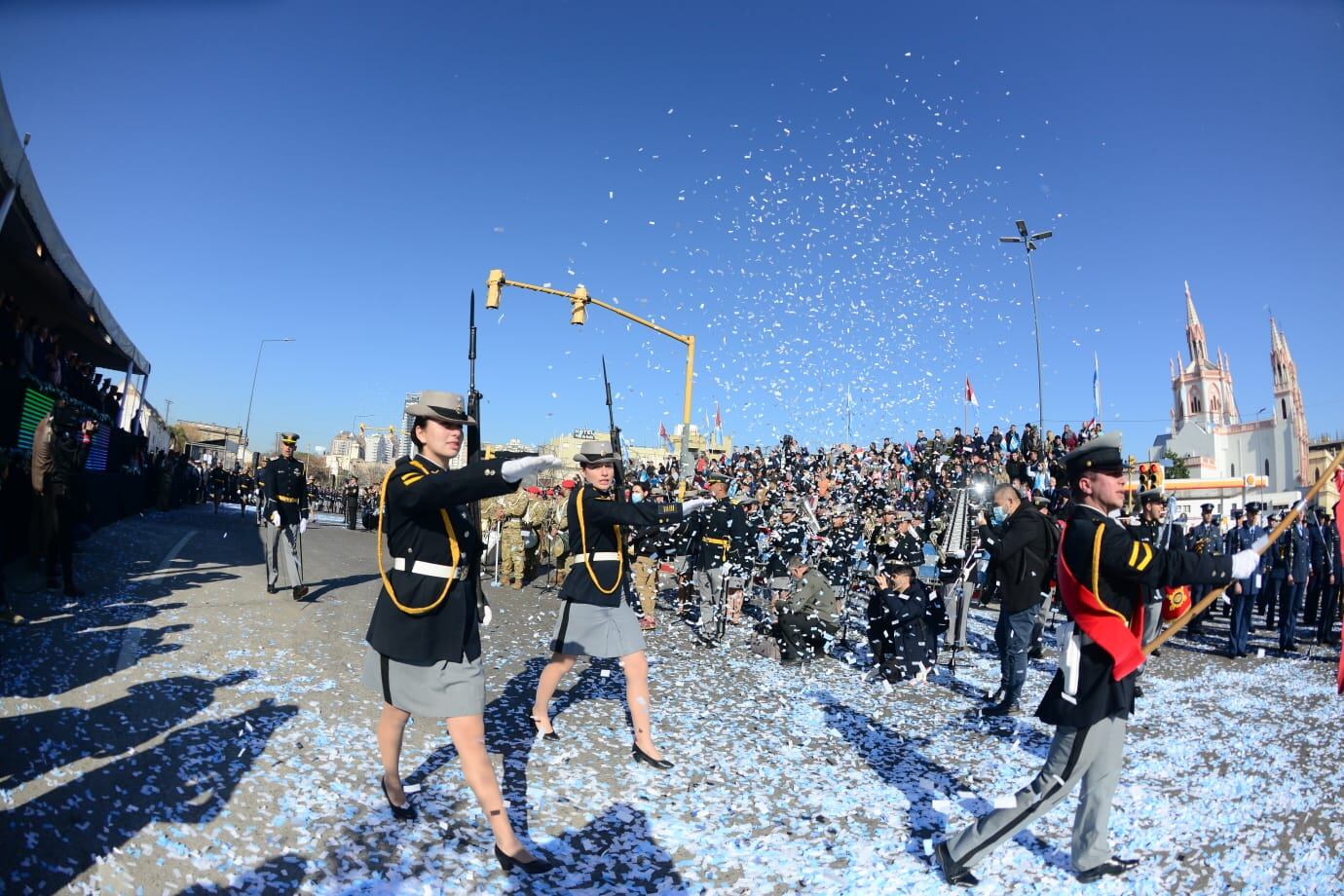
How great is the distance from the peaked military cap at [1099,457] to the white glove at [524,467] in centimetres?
246

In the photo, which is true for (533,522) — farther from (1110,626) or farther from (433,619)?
(1110,626)

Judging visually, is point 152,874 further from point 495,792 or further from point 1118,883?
point 1118,883

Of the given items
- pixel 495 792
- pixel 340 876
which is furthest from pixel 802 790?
pixel 340 876

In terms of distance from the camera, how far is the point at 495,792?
342 centimetres

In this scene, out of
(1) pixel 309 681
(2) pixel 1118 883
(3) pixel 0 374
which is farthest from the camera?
(3) pixel 0 374

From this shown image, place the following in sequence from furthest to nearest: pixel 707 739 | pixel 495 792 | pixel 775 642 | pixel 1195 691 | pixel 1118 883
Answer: pixel 775 642
pixel 1195 691
pixel 707 739
pixel 1118 883
pixel 495 792

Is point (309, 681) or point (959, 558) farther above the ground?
point (959, 558)

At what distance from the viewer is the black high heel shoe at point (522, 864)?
338 centimetres

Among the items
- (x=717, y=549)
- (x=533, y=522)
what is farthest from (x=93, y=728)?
(x=533, y=522)

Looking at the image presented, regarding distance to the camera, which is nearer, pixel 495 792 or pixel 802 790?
pixel 495 792

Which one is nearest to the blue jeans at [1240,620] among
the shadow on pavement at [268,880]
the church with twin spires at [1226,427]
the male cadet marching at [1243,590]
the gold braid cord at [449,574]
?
the male cadet marching at [1243,590]

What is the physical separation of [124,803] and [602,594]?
9.12 feet

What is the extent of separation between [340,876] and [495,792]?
0.72m

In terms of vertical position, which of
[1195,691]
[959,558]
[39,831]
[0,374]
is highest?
[0,374]
